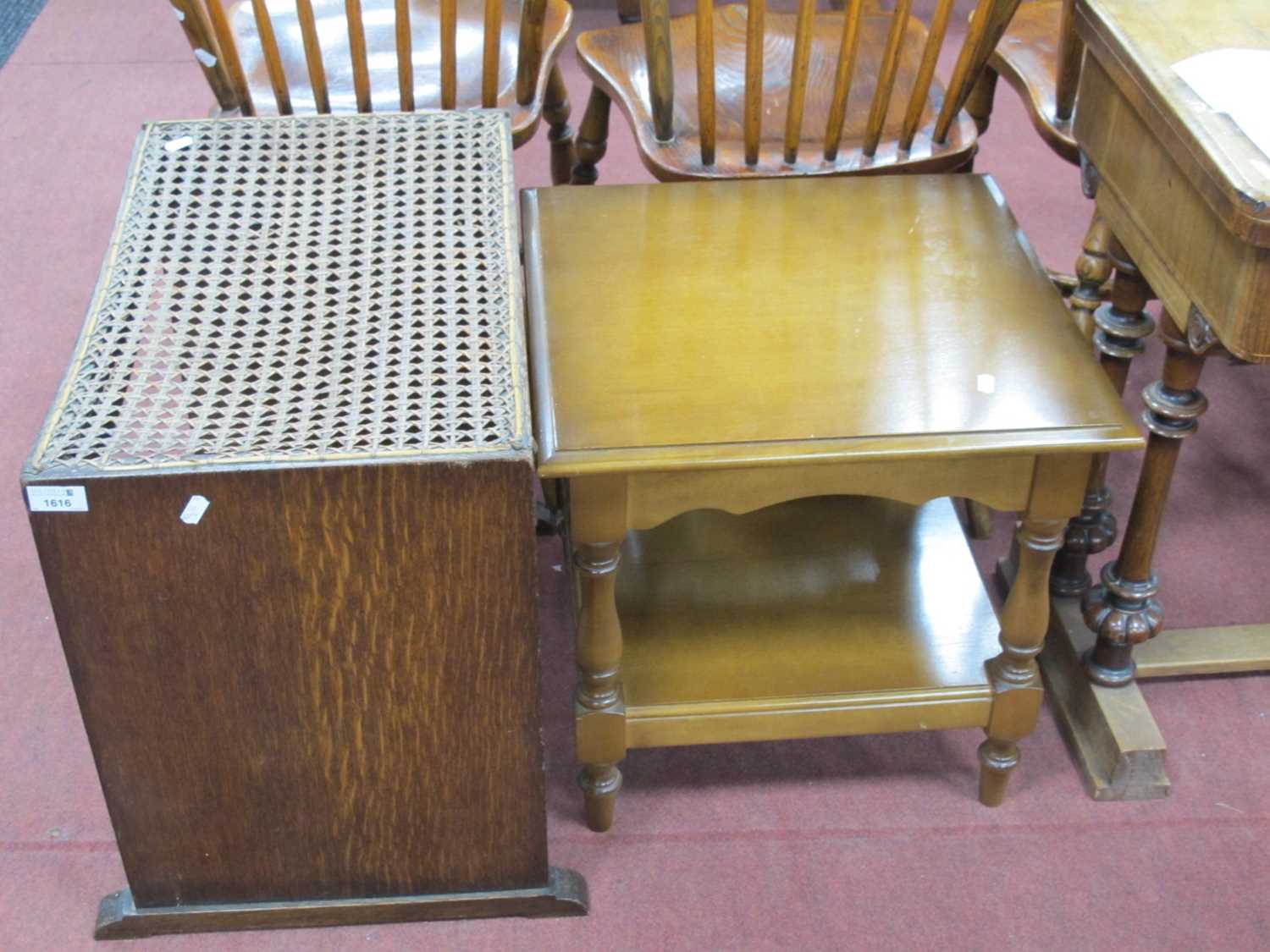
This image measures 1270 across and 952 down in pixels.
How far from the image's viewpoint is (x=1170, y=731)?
1.70m

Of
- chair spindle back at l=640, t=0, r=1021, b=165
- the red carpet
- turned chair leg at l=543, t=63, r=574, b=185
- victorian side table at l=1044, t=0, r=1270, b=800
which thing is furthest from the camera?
turned chair leg at l=543, t=63, r=574, b=185

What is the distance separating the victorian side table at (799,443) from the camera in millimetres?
1284

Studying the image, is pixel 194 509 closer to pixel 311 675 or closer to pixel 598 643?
pixel 311 675

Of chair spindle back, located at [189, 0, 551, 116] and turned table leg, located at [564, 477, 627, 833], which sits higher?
chair spindle back, located at [189, 0, 551, 116]

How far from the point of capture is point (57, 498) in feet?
3.64

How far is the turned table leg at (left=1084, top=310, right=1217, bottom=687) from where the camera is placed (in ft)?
4.66

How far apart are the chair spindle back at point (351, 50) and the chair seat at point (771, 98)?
151 mm

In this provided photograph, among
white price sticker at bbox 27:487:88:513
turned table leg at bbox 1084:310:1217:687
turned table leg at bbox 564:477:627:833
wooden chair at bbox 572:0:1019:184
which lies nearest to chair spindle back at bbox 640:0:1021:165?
wooden chair at bbox 572:0:1019:184

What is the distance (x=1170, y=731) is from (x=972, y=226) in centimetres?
65

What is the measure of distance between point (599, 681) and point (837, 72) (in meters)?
0.78

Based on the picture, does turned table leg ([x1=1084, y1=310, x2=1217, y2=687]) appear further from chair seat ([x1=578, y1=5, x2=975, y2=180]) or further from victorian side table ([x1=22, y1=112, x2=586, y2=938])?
victorian side table ([x1=22, y1=112, x2=586, y2=938])

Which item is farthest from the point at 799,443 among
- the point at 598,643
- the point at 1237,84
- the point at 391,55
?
the point at 391,55

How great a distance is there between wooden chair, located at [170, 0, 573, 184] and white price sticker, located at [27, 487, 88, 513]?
0.80 metres

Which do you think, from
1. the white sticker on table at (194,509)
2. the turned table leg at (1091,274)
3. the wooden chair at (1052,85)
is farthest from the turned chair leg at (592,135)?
the white sticker on table at (194,509)
